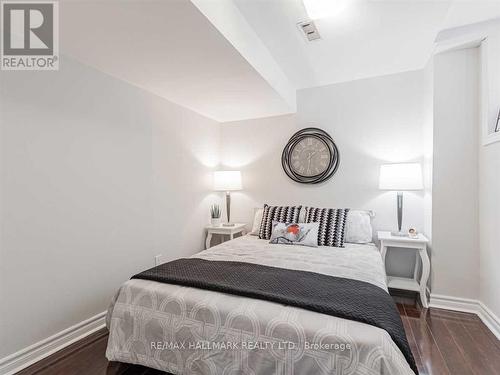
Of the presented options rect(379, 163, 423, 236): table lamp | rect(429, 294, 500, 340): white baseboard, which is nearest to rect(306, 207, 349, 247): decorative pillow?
rect(379, 163, 423, 236): table lamp

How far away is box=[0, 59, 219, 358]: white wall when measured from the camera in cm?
165

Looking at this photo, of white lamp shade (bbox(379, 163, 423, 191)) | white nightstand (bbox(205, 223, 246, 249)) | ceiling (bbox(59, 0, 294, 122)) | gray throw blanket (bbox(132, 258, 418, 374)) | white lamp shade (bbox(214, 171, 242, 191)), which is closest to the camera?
gray throw blanket (bbox(132, 258, 418, 374))

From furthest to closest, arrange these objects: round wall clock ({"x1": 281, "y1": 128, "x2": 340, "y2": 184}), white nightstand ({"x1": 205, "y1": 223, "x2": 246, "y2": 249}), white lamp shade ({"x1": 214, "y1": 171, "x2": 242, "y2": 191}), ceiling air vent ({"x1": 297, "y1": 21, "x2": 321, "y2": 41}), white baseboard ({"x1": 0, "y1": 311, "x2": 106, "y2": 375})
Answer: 1. white lamp shade ({"x1": 214, "y1": 171, "x2": 242, "y2": 191})
2. white nightstand ({"x1": 205, "y1": 223, "x2": 246, "y2": 249})
3. round wall clock ({"x1": 281, "y1": 128, "x2": 340, "y2": 184})
4. ceiling air vent ({"x1": 297, "y1": 21, "x2": 321, "y2": 41})
5. white baseboard ({"x1": 0, "y1": 311, "x2": 106, "y2": 375})

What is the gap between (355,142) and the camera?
314 centimetres

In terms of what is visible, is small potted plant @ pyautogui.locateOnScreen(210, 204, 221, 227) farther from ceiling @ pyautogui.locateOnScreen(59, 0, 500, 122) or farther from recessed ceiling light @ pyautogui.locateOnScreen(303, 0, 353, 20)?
recessed ceiling light @ pyautogui.locateOnScreen(303, 0, 353, 20)

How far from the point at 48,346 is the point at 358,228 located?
2.88m

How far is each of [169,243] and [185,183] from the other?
78 cm

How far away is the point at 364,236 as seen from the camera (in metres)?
2.72

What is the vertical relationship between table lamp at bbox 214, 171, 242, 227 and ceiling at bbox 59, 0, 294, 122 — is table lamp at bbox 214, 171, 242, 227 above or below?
below

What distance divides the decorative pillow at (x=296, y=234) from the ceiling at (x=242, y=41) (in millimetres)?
1474

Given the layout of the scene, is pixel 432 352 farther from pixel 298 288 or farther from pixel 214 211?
pixel 214 211

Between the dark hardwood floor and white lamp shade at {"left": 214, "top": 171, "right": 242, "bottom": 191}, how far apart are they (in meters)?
2.09

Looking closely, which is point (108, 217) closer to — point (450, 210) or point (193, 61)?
point (193, 61)

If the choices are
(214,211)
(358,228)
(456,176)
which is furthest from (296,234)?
(456,176)
